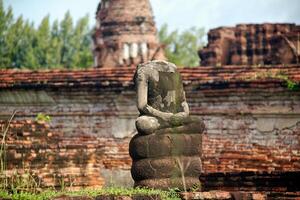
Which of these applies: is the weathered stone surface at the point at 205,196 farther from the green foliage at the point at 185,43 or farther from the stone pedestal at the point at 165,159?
the green foliage at the point at 185,43

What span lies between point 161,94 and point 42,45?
26.1 metres

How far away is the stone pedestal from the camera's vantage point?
27.6 ft

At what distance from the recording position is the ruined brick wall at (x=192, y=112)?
40.7 feet

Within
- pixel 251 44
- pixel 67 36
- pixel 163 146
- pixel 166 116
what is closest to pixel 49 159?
pixel 166 116

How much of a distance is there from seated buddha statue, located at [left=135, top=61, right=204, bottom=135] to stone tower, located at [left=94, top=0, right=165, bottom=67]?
10.9 meters

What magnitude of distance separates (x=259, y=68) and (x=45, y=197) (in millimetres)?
7773

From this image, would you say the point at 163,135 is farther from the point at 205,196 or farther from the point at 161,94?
the point at 205,196

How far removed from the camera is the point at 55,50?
3553 cm

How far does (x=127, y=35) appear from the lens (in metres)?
20.3

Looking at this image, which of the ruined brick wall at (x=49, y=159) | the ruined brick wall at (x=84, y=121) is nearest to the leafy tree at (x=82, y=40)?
the ruined brick wall at (x=84, y=121)

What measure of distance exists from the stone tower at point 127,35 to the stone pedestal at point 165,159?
11.5 meters

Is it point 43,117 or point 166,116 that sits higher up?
point 166,116

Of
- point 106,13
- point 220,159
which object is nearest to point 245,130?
point 220,159

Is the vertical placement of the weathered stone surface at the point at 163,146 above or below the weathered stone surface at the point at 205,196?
above
